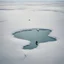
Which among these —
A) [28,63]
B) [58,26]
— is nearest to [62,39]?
[58,26]

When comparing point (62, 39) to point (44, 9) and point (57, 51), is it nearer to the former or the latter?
point (57, 51)

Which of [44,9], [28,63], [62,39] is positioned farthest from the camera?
[44,9]

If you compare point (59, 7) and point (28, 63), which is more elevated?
point (59, 7)
